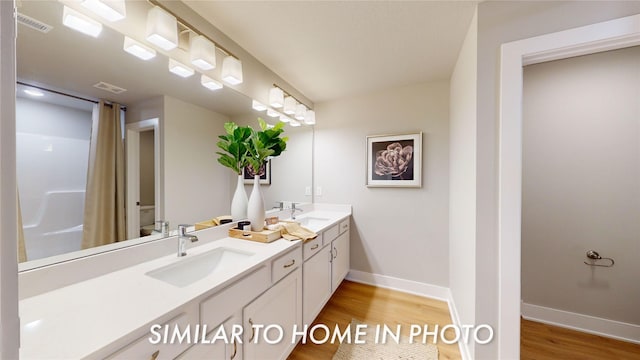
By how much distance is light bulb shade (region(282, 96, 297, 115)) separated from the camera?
92.3 inches

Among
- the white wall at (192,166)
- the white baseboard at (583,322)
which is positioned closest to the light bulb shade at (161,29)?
the white wall at (192,166)

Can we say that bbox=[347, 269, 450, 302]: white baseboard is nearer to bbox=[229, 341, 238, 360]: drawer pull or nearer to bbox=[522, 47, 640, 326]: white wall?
bbox=[522, 47, 640, 326]: white wall

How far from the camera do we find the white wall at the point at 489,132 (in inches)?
48.1

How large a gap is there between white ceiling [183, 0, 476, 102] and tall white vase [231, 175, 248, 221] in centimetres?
107

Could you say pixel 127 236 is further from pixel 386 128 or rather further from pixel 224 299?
pixel 386 128

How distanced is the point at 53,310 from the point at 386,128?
2.68 m

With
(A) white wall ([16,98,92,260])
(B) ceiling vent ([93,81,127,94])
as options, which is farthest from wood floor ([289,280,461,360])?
(B) ceiling vent ([93,81,127,94])

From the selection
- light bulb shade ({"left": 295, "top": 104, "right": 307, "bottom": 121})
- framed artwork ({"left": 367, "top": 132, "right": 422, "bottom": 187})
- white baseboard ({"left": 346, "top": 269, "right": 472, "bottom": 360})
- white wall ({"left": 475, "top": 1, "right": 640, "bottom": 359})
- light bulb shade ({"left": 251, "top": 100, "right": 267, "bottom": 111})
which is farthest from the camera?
light bulb shade ({"left": 295, "top": 104, "right": 307, "bottom": 121})

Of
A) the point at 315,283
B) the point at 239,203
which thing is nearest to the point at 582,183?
the point at 315,283

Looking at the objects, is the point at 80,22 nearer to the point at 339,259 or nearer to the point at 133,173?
the point at 133,173

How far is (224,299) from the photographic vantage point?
96 cm

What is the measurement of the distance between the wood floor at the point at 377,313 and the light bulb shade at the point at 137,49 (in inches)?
83.0

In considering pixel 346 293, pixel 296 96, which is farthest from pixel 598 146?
pixel 296 96

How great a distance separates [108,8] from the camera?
1.01 meters
